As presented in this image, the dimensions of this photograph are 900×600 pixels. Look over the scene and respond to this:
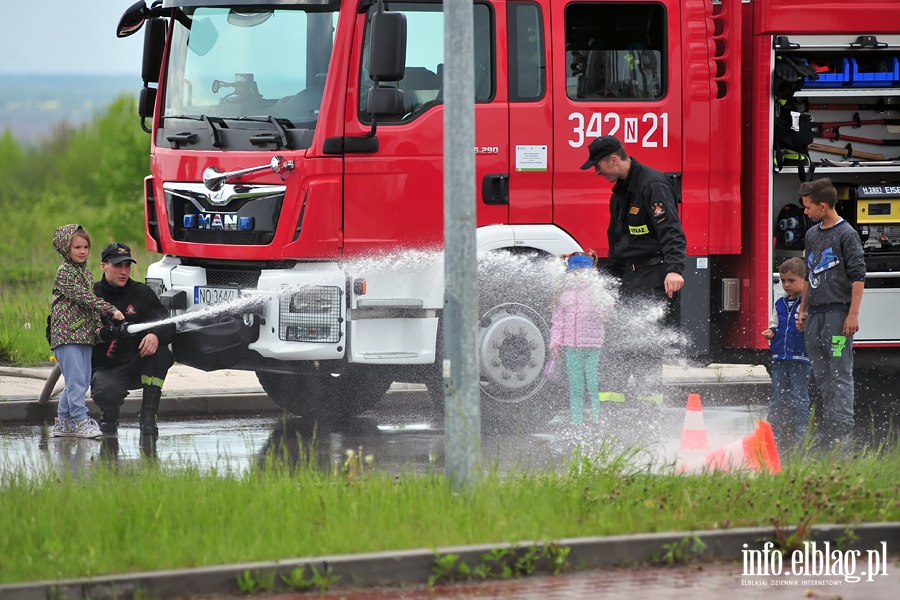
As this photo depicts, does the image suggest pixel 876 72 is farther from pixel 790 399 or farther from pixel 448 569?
pixel 448 569

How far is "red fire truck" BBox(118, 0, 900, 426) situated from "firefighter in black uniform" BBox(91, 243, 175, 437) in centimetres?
21

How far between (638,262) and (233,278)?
9.04 feet

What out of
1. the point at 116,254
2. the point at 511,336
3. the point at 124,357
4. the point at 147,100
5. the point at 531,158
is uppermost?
the point at 147,100

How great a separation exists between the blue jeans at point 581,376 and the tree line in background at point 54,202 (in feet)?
19.0

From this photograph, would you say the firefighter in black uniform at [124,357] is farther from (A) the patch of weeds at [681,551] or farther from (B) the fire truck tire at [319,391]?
(A) the patch of weeds at [681,551]

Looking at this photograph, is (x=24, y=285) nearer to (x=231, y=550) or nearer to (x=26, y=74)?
(x=231, y=550)

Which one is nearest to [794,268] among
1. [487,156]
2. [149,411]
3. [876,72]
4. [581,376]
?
[581,376]

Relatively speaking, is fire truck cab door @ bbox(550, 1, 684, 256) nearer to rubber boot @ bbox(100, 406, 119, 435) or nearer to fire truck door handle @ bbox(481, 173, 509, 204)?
fire truck door handle @ bbox(481, 173, 509, 204)

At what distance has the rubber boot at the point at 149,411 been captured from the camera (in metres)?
9.06

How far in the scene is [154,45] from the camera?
377 inches

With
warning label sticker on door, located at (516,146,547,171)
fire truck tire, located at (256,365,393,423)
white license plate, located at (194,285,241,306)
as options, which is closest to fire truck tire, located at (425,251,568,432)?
warning label sticker on door, located at (516,146,547,171)

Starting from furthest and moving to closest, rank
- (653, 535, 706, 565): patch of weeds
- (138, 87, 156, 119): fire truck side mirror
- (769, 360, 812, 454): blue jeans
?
(138, 87, 156, 119): fire truck side mirror, (769, 360, 812, 454): blue jeans, (653, 535, 706, 565): patch of weeds

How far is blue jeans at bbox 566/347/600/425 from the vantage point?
8523 mm

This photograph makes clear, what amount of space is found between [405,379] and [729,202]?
2609 millimetres
